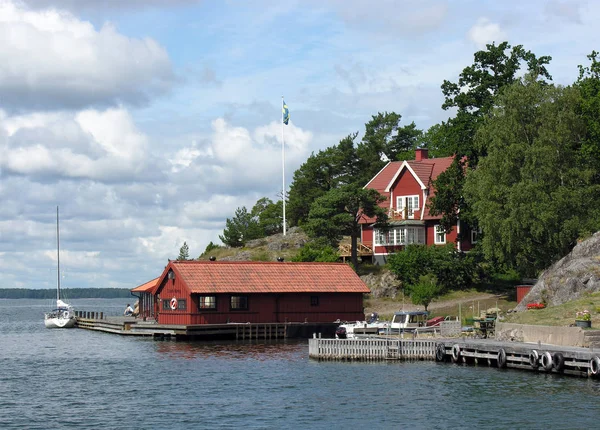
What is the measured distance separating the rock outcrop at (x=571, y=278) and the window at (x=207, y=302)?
23627mm

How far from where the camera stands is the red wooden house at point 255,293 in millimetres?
70562

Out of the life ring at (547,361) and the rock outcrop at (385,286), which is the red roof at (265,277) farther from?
the life ring at (547,361)

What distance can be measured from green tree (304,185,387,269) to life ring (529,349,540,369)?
45232 millimetres

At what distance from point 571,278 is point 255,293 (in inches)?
969

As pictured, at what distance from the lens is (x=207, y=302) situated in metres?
70.6

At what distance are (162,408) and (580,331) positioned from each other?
22534 millimetres

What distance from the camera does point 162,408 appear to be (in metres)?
39.6

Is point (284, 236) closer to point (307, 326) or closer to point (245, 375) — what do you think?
point (307, 326)

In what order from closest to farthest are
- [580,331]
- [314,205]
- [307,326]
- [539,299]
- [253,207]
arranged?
[580,331] < [539,299] < [307,326] < [314,205] < [253,207]

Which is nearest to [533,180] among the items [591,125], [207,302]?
[591,125]

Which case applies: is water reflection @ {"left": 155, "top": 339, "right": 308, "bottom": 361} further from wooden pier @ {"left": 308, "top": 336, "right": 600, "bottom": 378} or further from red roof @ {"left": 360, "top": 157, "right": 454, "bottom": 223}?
red roof @ {"left": 360, "top": 157, "right": 454, "bottom": 223}

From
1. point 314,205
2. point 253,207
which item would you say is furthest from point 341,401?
point 253,207

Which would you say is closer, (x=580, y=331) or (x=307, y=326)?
(x=580, y=331)

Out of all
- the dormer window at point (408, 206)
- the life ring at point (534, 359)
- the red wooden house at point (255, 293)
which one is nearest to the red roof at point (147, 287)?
the red wooden house at point (255, 293)
